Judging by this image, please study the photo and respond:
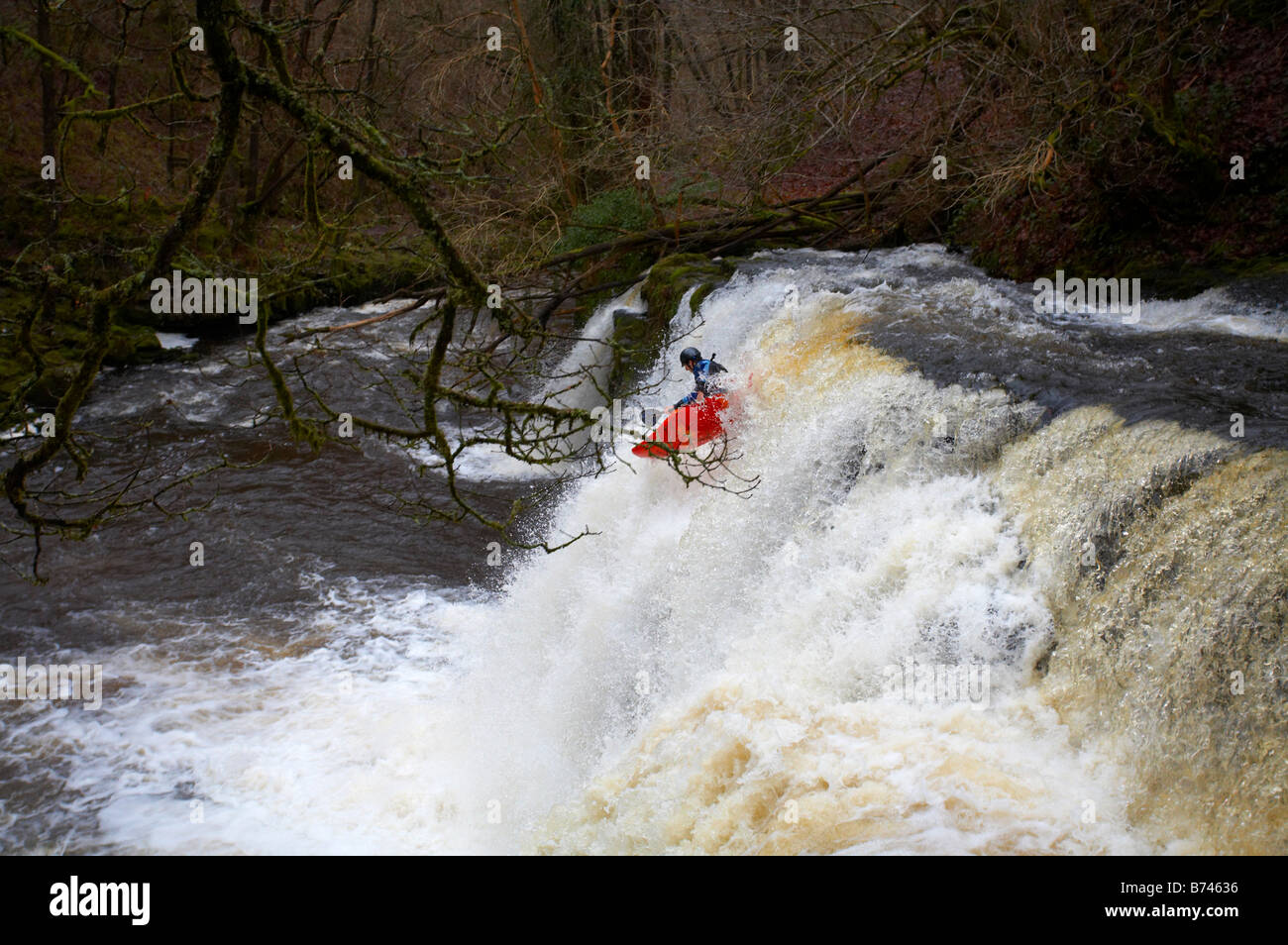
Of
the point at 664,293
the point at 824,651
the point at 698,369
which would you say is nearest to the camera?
the point at 824,651

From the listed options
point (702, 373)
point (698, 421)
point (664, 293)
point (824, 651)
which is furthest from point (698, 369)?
point (664, 293)

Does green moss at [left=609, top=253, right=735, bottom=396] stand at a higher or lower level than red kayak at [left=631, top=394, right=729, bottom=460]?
higher

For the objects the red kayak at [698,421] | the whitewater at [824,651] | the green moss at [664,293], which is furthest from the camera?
the green moss at [664,293]

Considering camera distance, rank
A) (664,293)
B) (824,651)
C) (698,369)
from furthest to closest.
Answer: (664,293), (698,369), (824,651)

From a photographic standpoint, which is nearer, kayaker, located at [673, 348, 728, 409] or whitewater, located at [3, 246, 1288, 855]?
whitewater, located at [3, 246, 1288, 855]

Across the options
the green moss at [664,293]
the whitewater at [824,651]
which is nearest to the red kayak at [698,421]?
the whitewater at [824,651]

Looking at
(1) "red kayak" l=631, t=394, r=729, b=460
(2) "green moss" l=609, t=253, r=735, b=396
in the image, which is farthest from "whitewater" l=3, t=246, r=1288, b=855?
(2) "green moss" l=609, t=253, r=735, b=396

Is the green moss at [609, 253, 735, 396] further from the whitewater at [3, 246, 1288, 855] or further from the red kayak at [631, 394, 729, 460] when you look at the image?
the red kayak at [631, 394, 729, 460]

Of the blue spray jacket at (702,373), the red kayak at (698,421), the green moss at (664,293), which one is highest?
the green moss at (664,293)

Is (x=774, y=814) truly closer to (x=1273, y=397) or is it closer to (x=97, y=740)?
(x=1273, y=397)

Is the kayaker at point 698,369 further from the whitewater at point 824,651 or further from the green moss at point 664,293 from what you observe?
the green moss at point 664,293

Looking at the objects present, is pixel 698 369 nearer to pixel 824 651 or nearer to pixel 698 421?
pixel 698 421

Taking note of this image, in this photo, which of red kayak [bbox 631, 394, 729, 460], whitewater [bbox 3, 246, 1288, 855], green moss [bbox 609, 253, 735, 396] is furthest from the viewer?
green moss [bbox 609, 253, 735, 396]

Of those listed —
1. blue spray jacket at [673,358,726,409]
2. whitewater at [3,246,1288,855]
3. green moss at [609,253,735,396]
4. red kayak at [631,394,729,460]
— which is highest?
green moss at [609,253,735,396]
